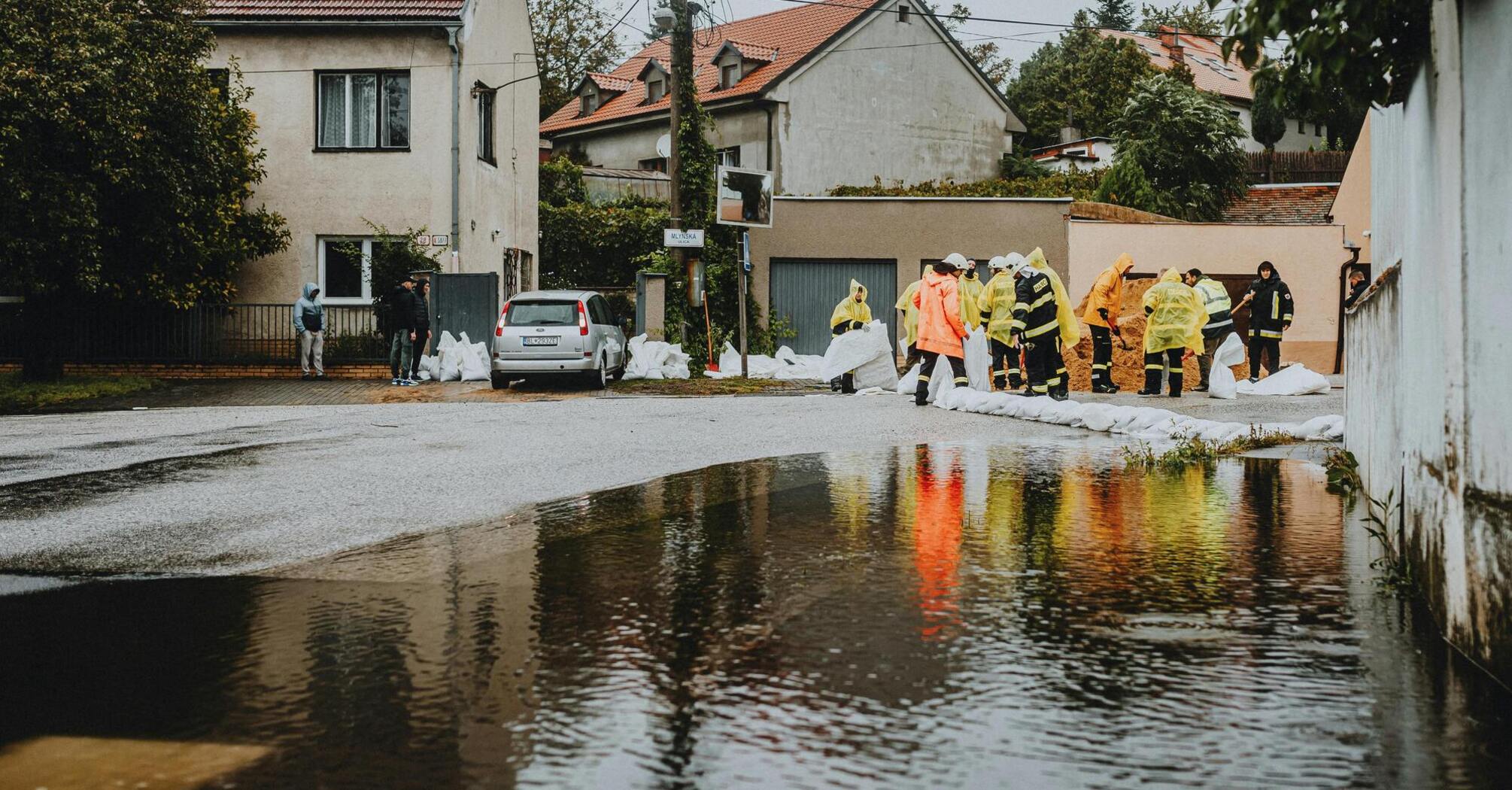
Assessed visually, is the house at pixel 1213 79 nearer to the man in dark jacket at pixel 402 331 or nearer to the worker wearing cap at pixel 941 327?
the man in dark jacket at pixel 402 331

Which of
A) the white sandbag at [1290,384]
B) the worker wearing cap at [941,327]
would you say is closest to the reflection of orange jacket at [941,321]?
the worker wearing cap at [941,327]

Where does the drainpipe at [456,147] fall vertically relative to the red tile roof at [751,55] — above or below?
below

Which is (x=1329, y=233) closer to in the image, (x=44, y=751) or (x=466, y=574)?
(x=466, y=574)

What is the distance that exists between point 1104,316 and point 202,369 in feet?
48.4

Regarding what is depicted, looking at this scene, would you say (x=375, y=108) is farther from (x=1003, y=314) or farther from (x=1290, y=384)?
(x=1290, y=384)

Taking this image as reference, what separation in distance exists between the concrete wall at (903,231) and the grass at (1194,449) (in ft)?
55.3

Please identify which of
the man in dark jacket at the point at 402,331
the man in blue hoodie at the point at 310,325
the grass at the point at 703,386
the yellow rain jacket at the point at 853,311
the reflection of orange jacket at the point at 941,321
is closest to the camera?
the reflection of orange jacket at the point at 941,321

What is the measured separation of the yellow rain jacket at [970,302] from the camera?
17.5 meters

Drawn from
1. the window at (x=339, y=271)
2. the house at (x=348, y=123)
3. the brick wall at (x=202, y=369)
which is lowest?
the brick wall at (x=202, y=369)

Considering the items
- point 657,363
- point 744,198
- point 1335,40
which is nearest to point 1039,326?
point 744,198

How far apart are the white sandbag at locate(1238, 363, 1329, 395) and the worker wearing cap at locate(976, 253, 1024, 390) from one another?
12.1 feet

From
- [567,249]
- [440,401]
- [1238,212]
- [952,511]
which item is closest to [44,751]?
[952,511]

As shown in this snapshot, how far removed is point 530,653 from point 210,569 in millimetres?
2473

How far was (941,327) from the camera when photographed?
1667 centimetres
